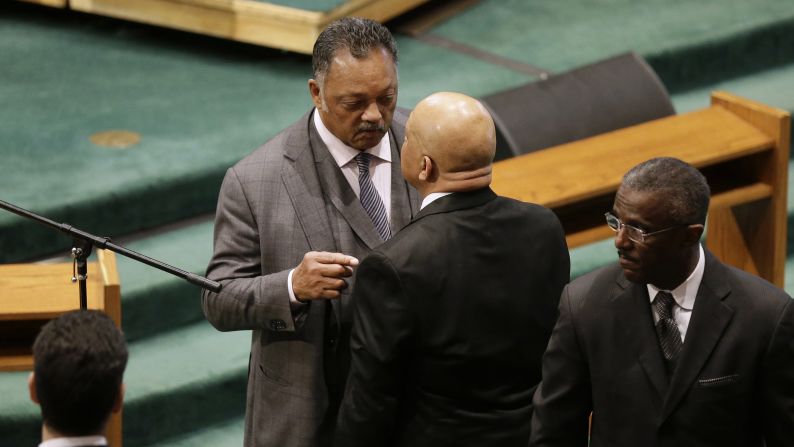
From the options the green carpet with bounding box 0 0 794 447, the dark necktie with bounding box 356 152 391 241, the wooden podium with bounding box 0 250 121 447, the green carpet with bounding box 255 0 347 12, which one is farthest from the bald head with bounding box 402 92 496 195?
the green carpet with bounding box 255 0 347 12

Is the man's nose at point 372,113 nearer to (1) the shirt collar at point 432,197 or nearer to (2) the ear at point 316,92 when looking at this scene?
(2) the ear at point 316,92

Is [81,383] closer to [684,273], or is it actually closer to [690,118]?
[684,273]

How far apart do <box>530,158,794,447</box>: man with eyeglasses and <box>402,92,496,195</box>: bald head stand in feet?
0.94

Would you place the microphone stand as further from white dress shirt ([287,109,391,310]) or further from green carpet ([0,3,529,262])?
green carpet ([0,3,529,262])

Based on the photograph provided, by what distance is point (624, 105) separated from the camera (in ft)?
14.8

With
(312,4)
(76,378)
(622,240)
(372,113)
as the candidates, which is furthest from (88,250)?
(312,4)

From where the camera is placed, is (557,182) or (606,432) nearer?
(606,432)

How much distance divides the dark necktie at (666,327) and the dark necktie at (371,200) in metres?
0.67

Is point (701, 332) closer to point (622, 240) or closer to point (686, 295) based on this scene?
point (686, 295)

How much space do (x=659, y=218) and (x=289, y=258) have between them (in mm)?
793

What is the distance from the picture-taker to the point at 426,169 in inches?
97.6

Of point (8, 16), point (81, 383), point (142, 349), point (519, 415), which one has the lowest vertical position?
point (142, 349)

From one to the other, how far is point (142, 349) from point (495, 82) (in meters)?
1.81

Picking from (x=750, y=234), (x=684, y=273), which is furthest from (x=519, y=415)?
(x=750, y=234)
